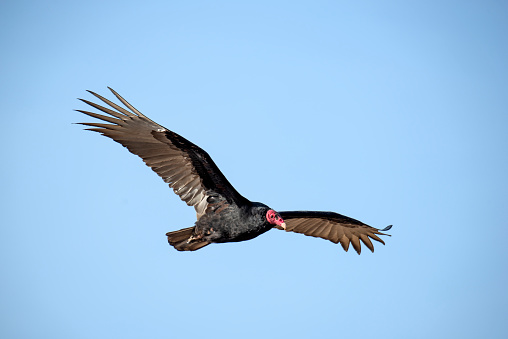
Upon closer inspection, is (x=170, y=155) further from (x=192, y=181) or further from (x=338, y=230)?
(x=338, y=230)

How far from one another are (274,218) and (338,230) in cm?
357

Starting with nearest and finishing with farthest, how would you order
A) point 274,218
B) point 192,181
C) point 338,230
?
point 274,218
point 192,181
point 338,230

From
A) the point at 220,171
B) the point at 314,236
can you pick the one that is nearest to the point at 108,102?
the point at 220,171

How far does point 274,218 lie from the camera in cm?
978

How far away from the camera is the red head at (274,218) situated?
9758mm

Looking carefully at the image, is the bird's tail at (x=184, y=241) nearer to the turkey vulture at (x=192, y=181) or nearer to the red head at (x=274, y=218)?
the turkey vulture at (x=192, y=181)

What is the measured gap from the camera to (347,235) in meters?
13.0

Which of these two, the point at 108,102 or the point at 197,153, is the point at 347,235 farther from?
the point at 108,102

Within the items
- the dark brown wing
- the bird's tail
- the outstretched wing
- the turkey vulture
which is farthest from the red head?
the dark brown wing

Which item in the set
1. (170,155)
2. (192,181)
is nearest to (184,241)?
(192,181)

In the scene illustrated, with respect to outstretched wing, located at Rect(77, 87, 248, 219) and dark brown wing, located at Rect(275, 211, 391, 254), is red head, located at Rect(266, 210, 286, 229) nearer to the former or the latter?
outstretched wing, located at Rect(77, 87, 248, 219)

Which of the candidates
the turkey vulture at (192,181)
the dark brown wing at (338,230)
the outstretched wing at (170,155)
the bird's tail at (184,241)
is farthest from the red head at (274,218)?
the dark brown wing at (338,230)

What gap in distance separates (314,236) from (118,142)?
16.5 feet

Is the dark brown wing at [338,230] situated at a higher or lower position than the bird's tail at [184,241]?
higher
